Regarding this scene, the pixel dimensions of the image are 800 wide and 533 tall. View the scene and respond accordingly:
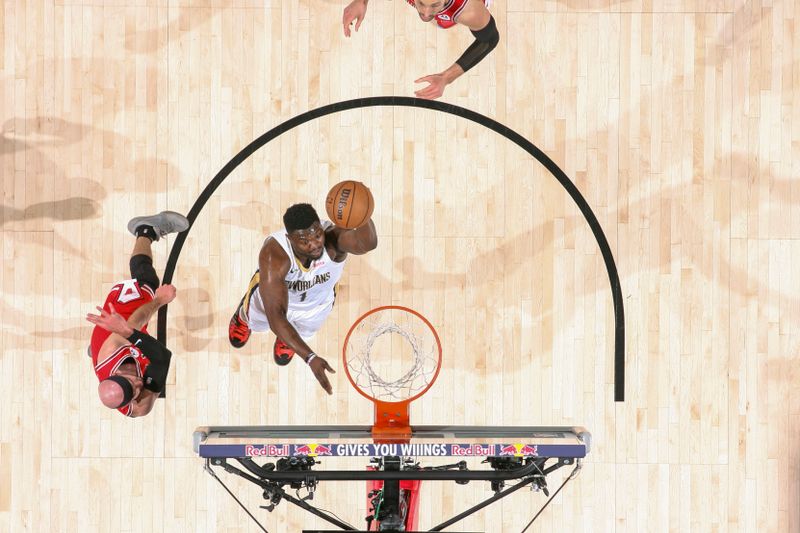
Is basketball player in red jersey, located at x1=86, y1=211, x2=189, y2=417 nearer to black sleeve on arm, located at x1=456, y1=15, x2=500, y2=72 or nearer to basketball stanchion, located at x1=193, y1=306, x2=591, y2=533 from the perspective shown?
basketball stanchion, located at x1=193, y1=306, x2=591, y2=533

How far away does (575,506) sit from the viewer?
6.78 meters

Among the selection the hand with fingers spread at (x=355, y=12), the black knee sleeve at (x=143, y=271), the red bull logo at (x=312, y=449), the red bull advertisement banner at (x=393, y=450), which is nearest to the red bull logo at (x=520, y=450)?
the red bull advertisement banner at (x=393, y=450)

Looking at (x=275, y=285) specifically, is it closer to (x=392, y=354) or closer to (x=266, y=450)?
(x=266, y=450)

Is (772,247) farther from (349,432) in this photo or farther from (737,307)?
(349,432)

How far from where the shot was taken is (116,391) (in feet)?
17.2

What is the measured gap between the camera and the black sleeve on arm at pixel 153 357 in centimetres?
559

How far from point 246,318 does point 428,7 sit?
326cm

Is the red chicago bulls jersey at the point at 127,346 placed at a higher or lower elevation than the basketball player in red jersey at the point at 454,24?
lower

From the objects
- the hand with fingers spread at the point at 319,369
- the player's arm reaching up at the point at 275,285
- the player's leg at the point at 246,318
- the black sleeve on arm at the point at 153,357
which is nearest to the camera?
the hand with fingers spread at the point at 319,369

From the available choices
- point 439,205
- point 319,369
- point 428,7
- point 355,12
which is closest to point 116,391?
point 319,369

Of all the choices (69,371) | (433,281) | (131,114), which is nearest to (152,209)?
(131,114)

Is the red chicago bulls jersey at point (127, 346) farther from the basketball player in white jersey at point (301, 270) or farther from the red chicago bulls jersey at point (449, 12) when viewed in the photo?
the red chicago bulls jersey at point (449, 12)

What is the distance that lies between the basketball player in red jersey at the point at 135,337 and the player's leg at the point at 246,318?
627 mm

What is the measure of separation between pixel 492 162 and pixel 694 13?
2444 mm
